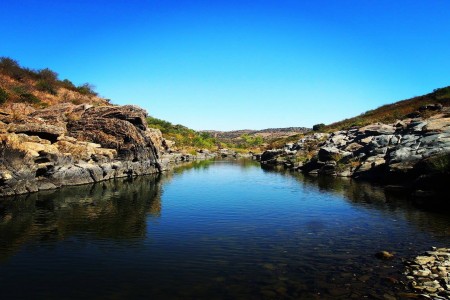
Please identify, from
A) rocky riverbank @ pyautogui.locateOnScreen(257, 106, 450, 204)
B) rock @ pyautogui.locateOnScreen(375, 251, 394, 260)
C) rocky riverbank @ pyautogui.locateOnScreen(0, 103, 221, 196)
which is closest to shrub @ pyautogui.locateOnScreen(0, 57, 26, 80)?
rocky riverbank @ pyautogui.locateOnScreen(0, 103, 221, 196)

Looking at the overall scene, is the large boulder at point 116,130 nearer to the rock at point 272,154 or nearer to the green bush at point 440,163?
the green bush at point 440,163

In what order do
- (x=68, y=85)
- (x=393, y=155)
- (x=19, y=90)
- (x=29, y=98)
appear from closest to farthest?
1. (x=393, y=155)
2. (x=29, y=98)
3. (x=19, y=90)
4. (x=68, y=85)

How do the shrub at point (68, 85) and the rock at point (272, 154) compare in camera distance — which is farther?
the rock at point (272, 154)

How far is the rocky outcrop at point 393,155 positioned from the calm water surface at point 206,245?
5716 mm

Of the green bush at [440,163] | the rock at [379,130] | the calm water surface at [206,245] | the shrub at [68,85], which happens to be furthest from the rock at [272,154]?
the calm water surface at [206,245]

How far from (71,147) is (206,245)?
3727 cm

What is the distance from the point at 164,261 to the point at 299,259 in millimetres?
7679

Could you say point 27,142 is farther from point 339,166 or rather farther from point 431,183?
point 339,166

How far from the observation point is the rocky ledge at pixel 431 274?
1514cm

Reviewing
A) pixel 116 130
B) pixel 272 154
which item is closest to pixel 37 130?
pixel 116 130

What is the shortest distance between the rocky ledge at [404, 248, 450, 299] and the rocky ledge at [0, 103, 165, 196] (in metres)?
38.8

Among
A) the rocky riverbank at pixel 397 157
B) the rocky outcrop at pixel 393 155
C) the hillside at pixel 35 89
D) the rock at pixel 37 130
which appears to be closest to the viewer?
the rocky riverbank at pixel 397 157

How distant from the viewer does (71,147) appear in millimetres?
52250

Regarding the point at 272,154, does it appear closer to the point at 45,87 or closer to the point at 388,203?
the point at 45,87
